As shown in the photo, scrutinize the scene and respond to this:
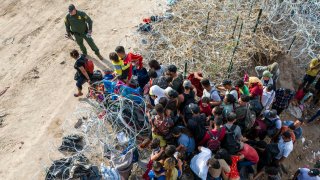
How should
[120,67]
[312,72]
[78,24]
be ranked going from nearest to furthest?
[120,67]
[312,72]
[78,24]

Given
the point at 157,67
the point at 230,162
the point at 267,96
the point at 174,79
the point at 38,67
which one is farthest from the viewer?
the point at 38,67

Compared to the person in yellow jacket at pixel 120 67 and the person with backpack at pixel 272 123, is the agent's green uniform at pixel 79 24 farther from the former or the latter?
the person with backpack at pixel 272 123

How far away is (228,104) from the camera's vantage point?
222 inches

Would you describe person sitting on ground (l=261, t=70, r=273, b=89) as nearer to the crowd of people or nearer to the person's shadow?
the crowd of people

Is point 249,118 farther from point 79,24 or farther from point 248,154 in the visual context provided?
point 79,24

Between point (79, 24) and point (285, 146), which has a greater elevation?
point (79, 24)

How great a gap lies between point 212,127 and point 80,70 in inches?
130

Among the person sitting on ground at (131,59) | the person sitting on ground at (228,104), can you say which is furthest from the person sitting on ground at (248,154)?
the person sitting on ground at (131,59)

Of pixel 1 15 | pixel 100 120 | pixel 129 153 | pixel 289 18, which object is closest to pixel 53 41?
pixel 1 15

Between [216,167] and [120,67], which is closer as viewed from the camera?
[216,167]

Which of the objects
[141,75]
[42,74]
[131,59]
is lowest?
[42,74]

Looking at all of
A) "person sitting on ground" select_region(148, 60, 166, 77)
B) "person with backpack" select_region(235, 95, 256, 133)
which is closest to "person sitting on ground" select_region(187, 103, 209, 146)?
"person with backpack" select_region(235, 95, 256, 133)

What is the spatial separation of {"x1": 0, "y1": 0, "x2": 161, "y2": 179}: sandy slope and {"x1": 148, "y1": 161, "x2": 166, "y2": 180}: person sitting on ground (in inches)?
105

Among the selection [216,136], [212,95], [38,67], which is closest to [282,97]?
[212,95]
